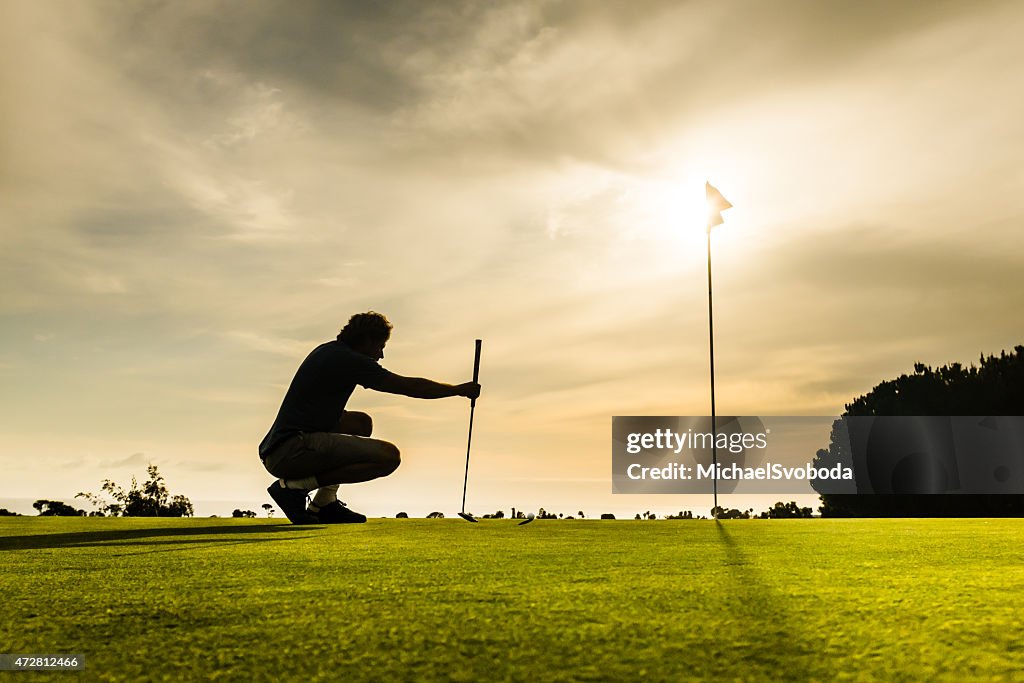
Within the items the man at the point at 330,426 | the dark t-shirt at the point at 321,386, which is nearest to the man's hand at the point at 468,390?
the man at the point at 330,426

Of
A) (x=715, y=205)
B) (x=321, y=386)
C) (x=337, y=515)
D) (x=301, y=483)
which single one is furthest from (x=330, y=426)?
(x=715, y=205)

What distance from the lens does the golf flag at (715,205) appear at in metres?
23.7

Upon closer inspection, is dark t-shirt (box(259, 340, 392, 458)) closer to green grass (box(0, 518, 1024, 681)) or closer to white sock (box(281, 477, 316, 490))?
white sock (box(281, 477, 316, 490))

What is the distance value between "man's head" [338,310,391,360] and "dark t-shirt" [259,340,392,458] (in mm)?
216

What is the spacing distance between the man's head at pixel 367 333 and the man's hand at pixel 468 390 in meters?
1.02

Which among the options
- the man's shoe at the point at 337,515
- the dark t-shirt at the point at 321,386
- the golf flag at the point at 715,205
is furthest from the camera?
the golf flag at the point at 715,205

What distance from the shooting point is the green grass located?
8.31 feet

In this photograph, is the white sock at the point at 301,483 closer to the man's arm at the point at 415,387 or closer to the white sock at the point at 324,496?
the white sock at the point at 324,496

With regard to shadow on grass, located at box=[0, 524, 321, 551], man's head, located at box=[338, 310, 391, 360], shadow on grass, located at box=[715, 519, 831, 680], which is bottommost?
shadow on grass, located at box=[715, 519, 831, 680]

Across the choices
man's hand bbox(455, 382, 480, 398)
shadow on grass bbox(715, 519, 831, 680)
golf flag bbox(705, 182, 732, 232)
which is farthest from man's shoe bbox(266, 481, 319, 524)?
golf flag bbox(705, 182, 732, 232)

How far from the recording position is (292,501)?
9.58 m

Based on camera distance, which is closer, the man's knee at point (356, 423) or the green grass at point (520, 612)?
the green grass at point (520, 612)

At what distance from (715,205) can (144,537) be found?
768 inches

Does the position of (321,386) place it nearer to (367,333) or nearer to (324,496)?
(367,333)
